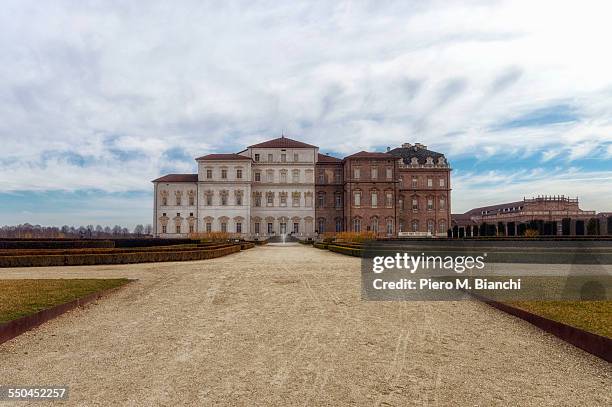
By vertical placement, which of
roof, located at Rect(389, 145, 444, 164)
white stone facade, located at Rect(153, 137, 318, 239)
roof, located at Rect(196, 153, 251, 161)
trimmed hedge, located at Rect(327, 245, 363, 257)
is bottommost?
trimmed hedge, located at Rect(327, 245, 363, 257)

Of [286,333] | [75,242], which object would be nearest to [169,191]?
[75,242]

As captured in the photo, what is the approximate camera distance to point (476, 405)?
3.23m

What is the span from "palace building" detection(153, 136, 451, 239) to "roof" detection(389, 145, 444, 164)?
0.16 meters

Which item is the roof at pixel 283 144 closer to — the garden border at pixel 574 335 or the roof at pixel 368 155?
the roof at pixel 368 155

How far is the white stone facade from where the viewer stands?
55250 mm

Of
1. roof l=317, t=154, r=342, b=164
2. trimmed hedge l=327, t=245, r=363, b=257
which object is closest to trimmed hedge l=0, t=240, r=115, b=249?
trimmed hedge l=327, t=245, r=363, b=257

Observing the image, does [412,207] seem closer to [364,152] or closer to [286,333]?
[364,152]

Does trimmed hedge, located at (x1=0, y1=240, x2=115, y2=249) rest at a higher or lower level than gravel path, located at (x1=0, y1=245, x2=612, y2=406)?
higher

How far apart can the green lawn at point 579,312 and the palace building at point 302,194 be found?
47.3 meters

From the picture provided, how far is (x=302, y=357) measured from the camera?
444 cm

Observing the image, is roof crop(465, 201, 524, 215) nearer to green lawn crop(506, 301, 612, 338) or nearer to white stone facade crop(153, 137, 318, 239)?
white stone facade crop(153, 137, 318, 239)

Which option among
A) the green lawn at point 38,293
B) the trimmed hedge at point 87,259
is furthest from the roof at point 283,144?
the green lawn at point 38,293

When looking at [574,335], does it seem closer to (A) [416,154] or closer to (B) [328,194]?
(B) [328,194]

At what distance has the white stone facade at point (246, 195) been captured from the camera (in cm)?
5525
